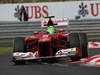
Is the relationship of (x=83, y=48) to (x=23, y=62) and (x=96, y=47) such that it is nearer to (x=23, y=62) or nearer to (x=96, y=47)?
(x=23, y=62)

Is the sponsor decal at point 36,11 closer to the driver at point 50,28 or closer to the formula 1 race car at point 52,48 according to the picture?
the driver at point 50,28

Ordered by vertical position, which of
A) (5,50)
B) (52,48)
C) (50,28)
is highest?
(50,28)

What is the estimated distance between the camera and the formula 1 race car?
14.0 m

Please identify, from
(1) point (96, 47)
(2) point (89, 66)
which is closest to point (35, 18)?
(1) point (96, 47)

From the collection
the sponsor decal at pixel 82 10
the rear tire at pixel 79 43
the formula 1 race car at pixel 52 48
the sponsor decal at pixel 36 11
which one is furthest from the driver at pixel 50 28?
the sponsor decal at pixel 36 11

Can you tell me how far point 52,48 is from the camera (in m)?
14.5

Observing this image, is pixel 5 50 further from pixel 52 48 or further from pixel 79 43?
pixel 79 43

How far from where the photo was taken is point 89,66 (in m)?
12.6

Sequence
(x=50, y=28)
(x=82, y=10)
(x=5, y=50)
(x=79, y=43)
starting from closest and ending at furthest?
(x=79, y=43)
(x=50, y=28)
(x=5, y=50)
(x=82, y=10)

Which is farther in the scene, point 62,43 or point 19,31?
point 19,31

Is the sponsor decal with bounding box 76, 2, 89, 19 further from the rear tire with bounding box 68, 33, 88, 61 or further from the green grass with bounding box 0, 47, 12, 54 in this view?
the rear tire with bounding box 68, 33, 88, 61

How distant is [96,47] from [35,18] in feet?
31.2

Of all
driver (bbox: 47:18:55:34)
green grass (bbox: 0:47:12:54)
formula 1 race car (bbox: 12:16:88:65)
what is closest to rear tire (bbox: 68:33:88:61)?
formula 1 race car (bbox: 12:16:88:65)

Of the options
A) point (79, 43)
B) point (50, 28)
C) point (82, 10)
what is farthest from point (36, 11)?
point (79, 43)
